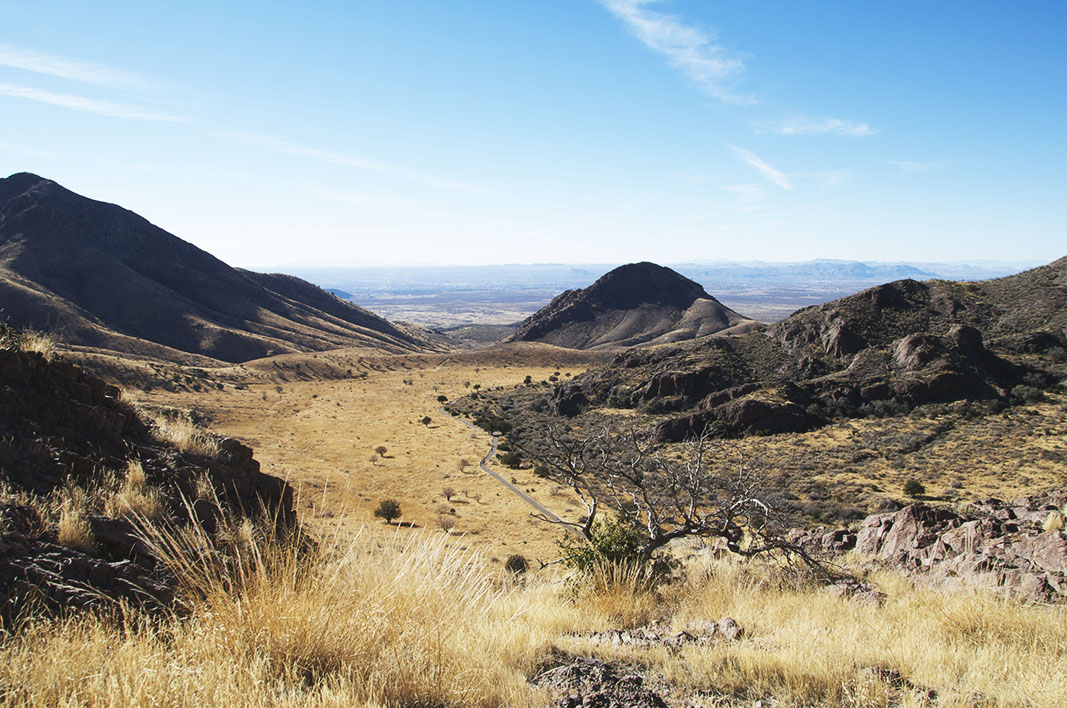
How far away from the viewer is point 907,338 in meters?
35.5

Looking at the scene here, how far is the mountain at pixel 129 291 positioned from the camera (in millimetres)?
63375

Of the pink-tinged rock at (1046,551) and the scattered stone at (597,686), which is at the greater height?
the scattered stone at (597,686)

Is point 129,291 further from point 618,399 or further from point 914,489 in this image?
point 914,489

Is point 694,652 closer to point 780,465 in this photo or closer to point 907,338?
point 780,465

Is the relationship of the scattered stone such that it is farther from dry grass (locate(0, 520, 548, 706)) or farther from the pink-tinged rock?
the pink-tinged rock

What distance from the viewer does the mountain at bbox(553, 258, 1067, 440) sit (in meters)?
31.3

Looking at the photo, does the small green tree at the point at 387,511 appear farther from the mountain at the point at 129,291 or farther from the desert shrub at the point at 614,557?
the mountain at the point at 129,291

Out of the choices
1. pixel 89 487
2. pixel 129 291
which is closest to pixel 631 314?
pixel 129 291

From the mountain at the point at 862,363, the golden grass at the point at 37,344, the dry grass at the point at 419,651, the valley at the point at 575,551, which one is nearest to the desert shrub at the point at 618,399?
the mountain at the point at 862,363

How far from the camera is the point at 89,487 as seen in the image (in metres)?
5.25

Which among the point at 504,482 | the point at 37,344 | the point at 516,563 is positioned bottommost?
the point at 504,482

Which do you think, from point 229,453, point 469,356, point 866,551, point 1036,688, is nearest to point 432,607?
point 1036,688

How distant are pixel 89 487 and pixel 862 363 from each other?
1588 inches

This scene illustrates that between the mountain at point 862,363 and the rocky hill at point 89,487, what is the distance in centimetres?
2945
